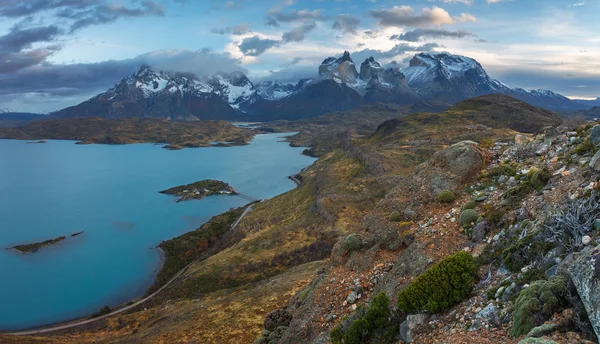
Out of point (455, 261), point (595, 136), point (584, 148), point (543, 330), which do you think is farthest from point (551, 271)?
point (595, 136)

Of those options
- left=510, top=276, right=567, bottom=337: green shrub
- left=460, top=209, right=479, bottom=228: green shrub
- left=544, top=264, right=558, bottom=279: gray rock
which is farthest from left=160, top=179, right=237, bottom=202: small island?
left=510, top=276, right=567, bottom=337: green shrub

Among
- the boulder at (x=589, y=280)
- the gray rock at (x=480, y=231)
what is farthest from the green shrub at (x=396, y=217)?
the boulder at (x=589, y=280)

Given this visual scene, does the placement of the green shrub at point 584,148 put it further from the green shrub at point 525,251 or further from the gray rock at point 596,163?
the green shrub at point 525,251

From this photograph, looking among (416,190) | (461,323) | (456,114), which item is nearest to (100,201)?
(416,190)

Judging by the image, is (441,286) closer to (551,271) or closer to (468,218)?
(551,271)

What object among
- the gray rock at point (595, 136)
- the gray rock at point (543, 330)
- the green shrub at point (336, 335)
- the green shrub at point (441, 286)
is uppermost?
the gray rock at point (595, 136)

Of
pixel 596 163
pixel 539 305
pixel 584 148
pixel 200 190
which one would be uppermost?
pixel 584 148

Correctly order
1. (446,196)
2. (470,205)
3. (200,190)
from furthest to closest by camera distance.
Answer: (200,190) → (446,196) → (470,205)
